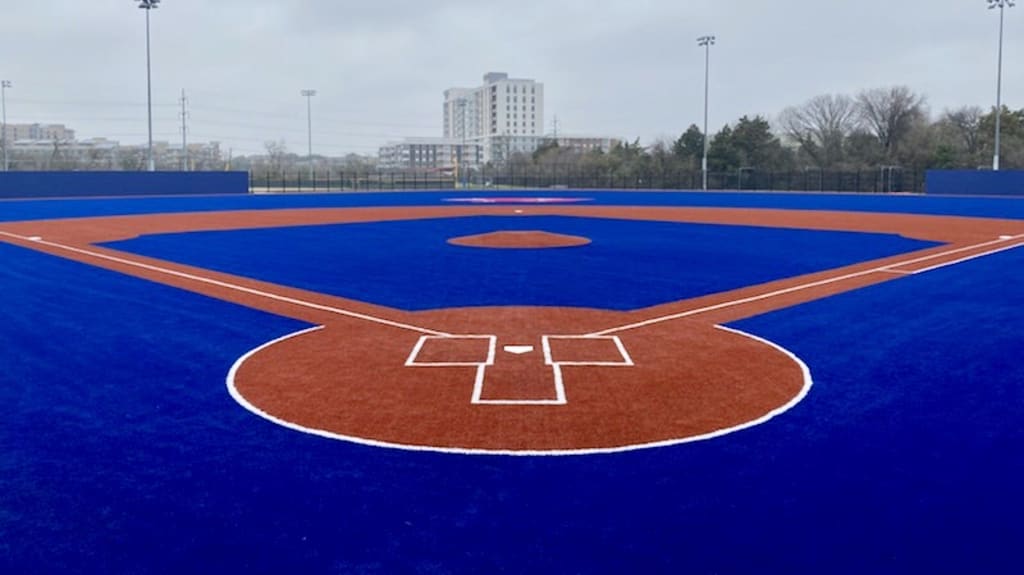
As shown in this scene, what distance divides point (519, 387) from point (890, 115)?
95.0m

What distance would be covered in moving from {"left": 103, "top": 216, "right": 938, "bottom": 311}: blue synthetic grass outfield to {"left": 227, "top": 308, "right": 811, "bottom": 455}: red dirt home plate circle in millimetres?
3031

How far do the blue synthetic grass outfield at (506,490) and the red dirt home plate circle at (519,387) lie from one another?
344 mm

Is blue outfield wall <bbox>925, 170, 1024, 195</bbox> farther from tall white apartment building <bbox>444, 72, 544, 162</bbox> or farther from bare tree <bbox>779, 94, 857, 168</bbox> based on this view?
tall white apartment building <bbox>444, 72, 544, 162</bbox>

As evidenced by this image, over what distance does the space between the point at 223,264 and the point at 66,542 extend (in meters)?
15.5

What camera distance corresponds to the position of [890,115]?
92.6 m

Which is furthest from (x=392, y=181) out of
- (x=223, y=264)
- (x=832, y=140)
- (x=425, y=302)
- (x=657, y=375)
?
(x=657, y=375)

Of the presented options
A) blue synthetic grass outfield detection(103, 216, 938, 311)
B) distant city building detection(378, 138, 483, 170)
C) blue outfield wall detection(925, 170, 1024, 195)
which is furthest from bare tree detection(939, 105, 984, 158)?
distant city building detection(378, 138, 483, 170)

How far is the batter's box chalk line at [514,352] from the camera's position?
960 centimetres

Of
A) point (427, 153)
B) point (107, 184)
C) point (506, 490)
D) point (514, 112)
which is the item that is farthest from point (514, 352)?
point (514, 112)

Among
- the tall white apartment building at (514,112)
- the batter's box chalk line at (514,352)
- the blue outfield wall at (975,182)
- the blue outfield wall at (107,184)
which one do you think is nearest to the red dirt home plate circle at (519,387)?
the batter's box chalk line at (514,352)

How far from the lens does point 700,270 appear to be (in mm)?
18609

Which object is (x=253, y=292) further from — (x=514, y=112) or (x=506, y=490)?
(x=514, y=112)

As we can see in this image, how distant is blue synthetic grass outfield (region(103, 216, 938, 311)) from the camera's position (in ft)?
50.2

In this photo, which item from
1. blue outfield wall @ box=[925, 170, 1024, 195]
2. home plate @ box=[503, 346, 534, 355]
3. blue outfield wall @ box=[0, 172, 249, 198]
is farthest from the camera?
blue outfield wall @ box=[925, 170, 1024, 195]
